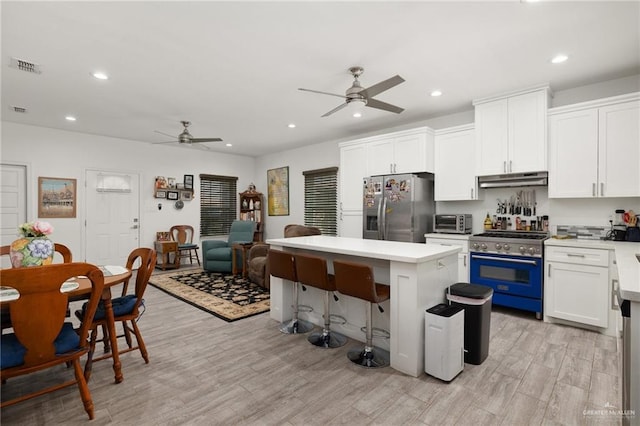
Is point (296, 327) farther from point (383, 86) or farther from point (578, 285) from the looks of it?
point (578, 285)

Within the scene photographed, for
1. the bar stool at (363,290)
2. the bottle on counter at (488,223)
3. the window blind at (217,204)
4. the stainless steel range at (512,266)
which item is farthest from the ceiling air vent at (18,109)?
the bottle on counter at (488,223)

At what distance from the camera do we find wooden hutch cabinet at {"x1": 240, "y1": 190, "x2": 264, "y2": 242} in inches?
318

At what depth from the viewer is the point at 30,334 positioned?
5.57 ft

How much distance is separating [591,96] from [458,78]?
167cm

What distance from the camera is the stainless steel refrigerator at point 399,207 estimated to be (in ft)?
15.0

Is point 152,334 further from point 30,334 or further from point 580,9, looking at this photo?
point 580,9

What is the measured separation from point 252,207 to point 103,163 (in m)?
3.33

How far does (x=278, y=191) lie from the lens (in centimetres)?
789

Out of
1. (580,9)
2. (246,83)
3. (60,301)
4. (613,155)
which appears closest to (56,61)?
(246,83)

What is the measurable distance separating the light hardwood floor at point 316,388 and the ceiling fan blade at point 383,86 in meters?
2.45

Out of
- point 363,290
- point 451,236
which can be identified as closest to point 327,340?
point 363,290

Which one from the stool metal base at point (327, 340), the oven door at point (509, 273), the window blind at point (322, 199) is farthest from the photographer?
the window blind at point (322, 199)

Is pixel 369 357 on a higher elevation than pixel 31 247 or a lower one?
A: lower

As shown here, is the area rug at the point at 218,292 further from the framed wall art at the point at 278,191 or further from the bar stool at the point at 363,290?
the framed wall art at the point at 278,191
